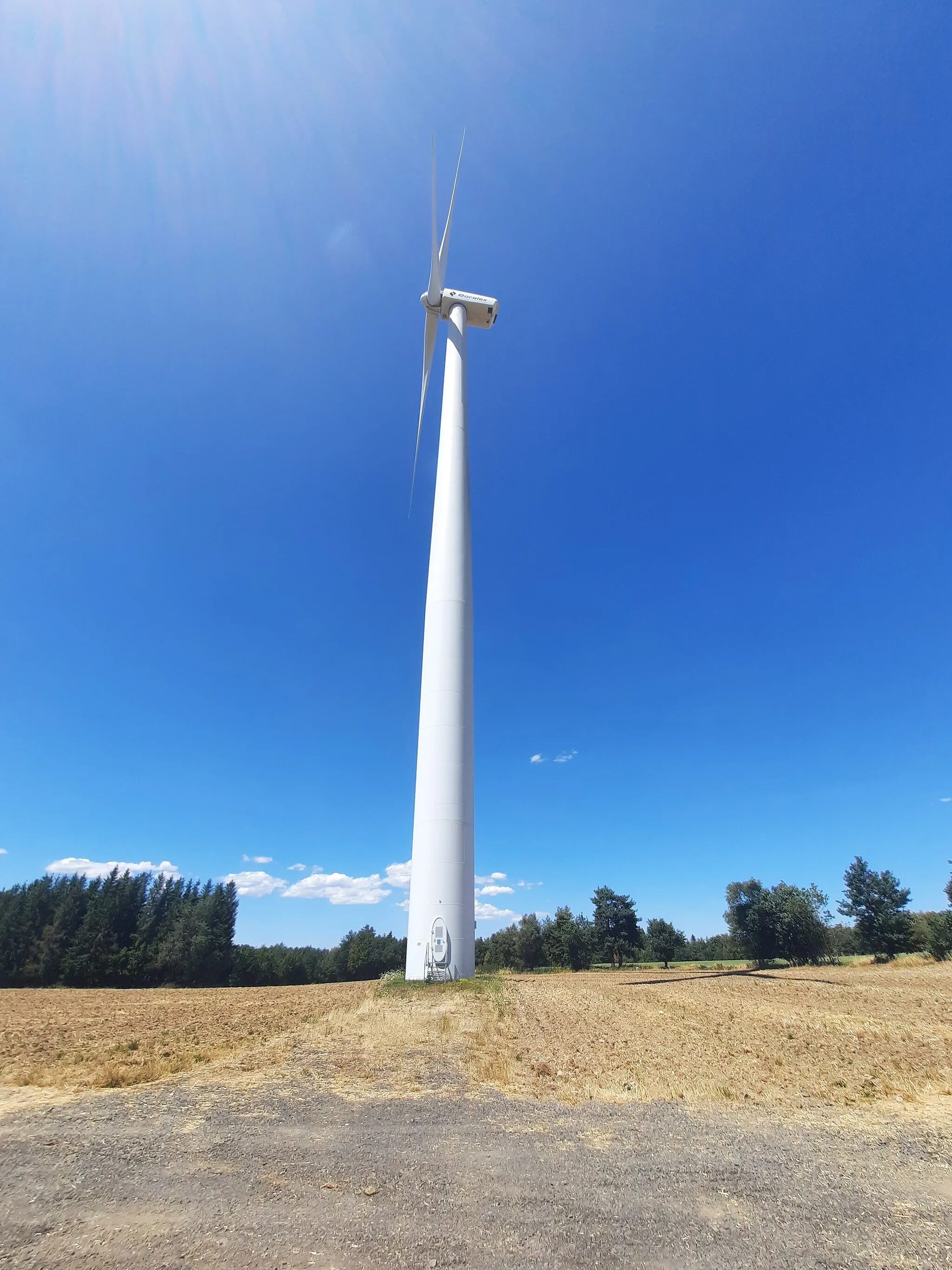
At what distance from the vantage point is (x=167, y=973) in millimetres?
81438

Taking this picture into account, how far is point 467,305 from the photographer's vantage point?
41.2 meters

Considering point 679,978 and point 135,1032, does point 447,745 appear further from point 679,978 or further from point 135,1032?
point 679,978

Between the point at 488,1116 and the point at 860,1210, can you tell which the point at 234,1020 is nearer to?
the point at 488,1116

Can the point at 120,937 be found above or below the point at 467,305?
below

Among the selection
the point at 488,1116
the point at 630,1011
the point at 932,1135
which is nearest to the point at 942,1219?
the point at 932,1135

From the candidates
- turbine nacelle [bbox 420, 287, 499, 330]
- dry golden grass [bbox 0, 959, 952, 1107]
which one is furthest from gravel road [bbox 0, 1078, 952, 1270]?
turbine nacelle [bbox 420, 287, 499, 330]

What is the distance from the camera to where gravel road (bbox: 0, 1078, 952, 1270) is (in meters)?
5.12

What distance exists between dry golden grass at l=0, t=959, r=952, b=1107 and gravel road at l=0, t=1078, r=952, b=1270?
1.98 m

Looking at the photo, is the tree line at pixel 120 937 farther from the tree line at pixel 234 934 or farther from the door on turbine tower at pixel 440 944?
the door on turbine tower at pixel 440 944

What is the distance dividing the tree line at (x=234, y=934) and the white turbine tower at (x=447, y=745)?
4515cm

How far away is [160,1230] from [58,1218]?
1.13 meters

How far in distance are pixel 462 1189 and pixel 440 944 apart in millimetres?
20018

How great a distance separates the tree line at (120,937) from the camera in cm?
7738

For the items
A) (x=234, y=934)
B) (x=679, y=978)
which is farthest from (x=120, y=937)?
(x=679, y=978)
